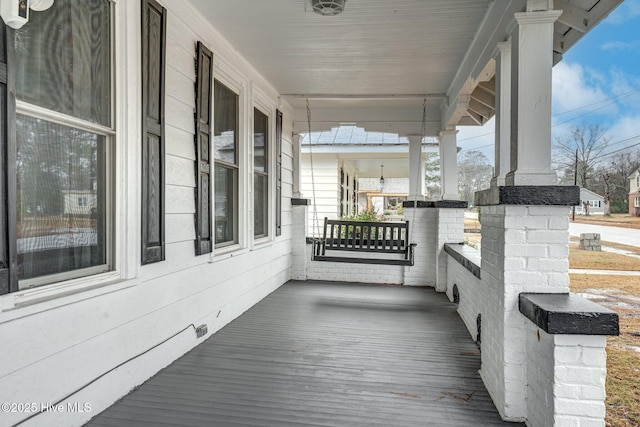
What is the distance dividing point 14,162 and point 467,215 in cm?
518

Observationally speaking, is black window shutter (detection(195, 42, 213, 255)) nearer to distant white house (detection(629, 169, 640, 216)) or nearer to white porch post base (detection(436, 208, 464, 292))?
distant white house (detection(629, 169, 640, 216))

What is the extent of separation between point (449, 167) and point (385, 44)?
2.47 metres

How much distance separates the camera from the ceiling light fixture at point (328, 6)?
8.79 ft

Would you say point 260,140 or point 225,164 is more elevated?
point 260,140

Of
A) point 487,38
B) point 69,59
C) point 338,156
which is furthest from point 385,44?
point 338,156

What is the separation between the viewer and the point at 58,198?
1.89 meters

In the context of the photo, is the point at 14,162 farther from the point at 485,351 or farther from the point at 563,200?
the point at 485,351

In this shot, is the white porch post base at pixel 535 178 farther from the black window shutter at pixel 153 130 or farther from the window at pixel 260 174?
the window at pixel 260 174

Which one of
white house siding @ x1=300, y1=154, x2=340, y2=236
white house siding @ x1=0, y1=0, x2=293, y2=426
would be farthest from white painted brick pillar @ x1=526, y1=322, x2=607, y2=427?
white house siding @ x1=300, y1=154, x2=340, y2=236

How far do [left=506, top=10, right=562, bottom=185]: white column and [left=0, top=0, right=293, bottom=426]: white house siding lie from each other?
2265mm

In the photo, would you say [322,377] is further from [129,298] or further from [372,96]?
[372,96]

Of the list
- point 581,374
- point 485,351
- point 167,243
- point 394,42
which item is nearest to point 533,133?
point 581,374

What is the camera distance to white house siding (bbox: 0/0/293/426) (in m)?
1.71

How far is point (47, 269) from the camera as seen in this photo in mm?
1852
